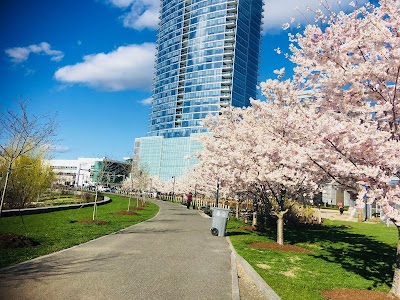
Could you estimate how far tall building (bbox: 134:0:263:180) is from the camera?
13900 centimetres

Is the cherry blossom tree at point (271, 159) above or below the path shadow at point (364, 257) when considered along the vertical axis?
above

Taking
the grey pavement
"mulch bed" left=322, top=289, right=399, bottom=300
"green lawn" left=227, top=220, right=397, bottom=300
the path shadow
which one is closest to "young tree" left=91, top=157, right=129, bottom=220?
the grey pavement

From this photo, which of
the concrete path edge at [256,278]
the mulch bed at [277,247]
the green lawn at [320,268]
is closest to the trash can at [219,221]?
the green lawn at [320,268]

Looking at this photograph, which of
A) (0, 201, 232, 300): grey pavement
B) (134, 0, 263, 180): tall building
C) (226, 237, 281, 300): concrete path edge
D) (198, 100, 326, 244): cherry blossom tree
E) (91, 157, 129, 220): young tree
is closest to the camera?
(0, 201, 232, 300): grey pavement

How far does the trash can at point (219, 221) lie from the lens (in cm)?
1571

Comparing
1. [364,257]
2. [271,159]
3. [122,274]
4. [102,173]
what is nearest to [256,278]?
[122,274]

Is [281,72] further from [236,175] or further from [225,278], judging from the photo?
[225,278]

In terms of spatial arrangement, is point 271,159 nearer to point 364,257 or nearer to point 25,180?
point 364,257

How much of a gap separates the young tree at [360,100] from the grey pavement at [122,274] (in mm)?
3789

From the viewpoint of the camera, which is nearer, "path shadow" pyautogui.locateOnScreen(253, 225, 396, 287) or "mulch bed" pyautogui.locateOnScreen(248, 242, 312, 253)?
"path shadow" pyautogui.locateOnScreen(253, 225, 396, 287)

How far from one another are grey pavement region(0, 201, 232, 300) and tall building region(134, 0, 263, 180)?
121 metres

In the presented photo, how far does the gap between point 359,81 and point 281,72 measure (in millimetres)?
6902

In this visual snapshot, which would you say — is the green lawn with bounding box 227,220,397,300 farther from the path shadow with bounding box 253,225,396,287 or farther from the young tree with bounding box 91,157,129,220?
the young tree with bounding box 91,157,129,220

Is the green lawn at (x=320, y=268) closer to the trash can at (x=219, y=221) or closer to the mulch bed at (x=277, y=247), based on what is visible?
the mulch bed at (x=277, y=247)
